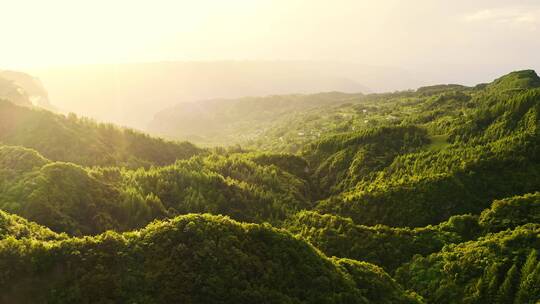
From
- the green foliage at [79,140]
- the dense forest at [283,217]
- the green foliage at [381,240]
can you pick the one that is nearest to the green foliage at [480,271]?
the dense forest at [283,217]

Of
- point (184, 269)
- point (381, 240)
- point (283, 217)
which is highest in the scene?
point (184, 269)

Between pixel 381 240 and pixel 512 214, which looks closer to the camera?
pixel 512 214

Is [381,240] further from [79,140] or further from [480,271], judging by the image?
[79,140]

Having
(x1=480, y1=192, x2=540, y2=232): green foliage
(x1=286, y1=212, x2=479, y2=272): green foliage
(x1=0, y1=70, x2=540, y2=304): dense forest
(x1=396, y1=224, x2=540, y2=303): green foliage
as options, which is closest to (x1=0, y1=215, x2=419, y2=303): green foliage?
(x1=0, y1=70, x2=540, y2=304): dense forest

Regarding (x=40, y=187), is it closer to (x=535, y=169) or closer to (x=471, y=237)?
(x=471, y=237)

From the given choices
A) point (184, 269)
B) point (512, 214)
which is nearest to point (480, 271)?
point (512, 214)

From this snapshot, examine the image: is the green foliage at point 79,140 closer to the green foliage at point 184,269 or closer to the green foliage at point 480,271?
the green foliage at point 184,269

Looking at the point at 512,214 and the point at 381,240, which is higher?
the point at 512,214

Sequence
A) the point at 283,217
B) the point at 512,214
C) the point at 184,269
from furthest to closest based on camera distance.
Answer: the point at 283,217 → the point at 512,214 → the point at 184,269
